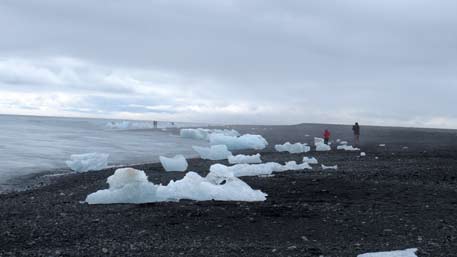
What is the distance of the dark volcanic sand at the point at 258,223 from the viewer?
593 centimetres

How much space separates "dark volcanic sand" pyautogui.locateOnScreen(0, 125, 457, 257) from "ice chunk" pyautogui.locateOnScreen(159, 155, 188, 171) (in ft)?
12.7

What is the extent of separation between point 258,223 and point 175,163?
24.8 ft

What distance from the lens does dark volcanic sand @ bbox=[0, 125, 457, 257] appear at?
19.5ft

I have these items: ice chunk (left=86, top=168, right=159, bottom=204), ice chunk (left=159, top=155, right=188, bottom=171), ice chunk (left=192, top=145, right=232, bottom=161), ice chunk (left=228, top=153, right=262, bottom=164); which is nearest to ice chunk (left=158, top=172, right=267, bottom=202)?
ice chunk (left=86, top=168, right=159, bottom=204)

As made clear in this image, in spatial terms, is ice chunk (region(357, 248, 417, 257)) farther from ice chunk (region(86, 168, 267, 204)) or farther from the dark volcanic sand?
ice chunk (region(86, 168, 267, 204))

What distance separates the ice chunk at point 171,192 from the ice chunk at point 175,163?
5.01 m

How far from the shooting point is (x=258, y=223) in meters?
7.24

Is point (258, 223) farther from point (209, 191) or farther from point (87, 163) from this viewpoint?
point (87, 163)

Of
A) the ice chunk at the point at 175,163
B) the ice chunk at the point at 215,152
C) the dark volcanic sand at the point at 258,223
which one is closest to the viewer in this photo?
the dark volcanic sand at the point at 258,223

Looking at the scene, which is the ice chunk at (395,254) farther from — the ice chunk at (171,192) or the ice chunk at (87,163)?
the ice chunk at (87,163)

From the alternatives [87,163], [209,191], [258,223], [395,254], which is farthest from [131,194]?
[87,163]

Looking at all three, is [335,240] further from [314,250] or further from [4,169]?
[4,169]

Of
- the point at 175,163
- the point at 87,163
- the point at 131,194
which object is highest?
the point at 175,163

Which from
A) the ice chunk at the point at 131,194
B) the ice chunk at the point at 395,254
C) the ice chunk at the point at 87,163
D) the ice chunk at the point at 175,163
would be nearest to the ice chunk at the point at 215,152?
the ice chunk at the point at 87,163
